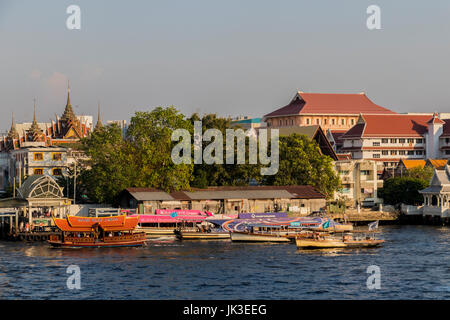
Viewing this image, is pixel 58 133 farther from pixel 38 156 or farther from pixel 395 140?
pixel 395 140

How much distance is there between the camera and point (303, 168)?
368 feet

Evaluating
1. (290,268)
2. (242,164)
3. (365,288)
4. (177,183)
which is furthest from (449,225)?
(365,288)

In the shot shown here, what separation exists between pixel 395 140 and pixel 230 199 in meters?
60.7

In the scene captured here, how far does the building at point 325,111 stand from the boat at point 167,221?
87.7 meters

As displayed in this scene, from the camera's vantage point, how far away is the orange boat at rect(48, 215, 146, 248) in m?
80.5

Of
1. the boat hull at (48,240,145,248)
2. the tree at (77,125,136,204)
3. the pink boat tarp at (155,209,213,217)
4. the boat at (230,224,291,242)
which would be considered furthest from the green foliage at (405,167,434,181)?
the boat hull at (48,240,145,248)

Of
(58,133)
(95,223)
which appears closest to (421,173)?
(95,223)

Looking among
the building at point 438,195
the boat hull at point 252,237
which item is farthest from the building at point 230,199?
the boat hull at point 252,237

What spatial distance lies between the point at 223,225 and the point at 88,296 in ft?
131

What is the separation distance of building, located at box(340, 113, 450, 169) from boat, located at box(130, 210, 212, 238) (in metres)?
64.2

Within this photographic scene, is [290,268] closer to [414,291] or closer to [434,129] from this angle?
[414,291]

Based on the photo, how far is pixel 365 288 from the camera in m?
56.2

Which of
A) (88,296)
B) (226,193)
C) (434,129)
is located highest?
(434,129)

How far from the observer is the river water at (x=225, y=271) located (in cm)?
5431
